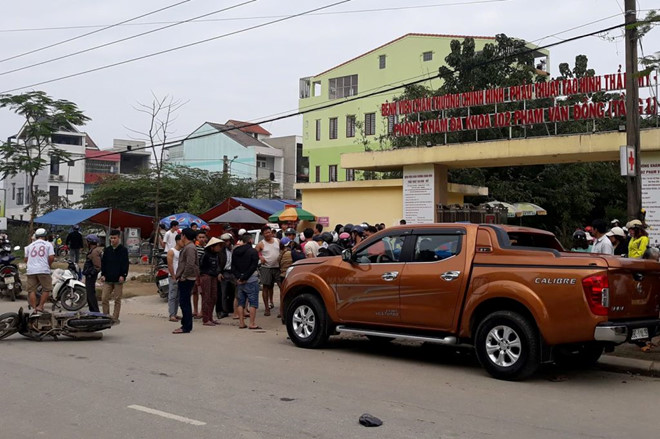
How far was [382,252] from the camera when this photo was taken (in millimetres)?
10258

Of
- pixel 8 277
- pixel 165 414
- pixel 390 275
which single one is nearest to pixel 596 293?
pixel 390 275

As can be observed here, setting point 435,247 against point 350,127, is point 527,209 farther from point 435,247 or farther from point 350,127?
point 350,127

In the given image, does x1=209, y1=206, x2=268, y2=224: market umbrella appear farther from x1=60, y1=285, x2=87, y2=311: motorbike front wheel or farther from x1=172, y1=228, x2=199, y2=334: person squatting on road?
x1=172, y1=228, x2=199, y2=334: person squatting on road

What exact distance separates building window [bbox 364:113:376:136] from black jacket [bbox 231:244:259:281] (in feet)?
134

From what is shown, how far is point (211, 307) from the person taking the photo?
13.8 metres

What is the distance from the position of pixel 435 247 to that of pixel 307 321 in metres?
2.54

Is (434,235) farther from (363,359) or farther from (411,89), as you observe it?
(411,89)

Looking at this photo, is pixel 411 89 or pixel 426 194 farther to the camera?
pixel 411 89

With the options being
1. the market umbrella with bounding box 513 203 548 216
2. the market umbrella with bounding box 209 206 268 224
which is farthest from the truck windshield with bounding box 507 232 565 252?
the market umbrella with bounding box 513 203 548 216

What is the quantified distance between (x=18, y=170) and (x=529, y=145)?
25752 millimetres

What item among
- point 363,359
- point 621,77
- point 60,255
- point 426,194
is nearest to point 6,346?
point 363,359

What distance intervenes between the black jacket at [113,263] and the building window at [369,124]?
41.2m

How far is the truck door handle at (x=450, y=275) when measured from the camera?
914cm

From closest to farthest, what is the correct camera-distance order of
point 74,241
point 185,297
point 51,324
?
point 51,324, point 185,297, point 74,241
